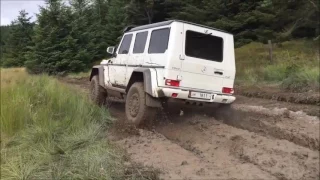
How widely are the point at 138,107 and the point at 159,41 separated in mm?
1321

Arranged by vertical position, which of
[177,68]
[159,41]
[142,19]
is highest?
[142,19]

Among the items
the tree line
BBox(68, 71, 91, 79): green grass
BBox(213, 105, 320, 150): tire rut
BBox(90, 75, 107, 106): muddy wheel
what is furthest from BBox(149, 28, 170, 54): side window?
BBox(68, 71, 91, 79): green grass

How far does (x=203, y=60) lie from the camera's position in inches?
262

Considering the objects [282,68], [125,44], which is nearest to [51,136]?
[125,44]

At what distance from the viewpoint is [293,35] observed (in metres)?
22.8

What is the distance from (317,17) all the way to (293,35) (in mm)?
1795

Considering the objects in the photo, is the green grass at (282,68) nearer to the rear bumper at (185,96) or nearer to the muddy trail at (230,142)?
the muddy trail at (230,142)

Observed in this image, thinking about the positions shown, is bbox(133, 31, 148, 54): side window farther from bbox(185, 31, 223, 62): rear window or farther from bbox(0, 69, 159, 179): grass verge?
bbox(0, 69, 159, 179): grass verge

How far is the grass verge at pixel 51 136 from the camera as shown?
4398 millimetres

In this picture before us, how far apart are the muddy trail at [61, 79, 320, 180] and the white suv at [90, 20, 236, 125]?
0.55 meters

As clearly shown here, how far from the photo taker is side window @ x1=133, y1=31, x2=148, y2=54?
291 inches

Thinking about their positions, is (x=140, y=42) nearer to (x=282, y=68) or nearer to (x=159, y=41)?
(x=159, y=41)

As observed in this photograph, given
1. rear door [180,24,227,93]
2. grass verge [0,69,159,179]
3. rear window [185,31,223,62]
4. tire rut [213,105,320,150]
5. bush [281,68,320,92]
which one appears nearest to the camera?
grass verge [0,69,159,179]

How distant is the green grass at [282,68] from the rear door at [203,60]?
394 cm
